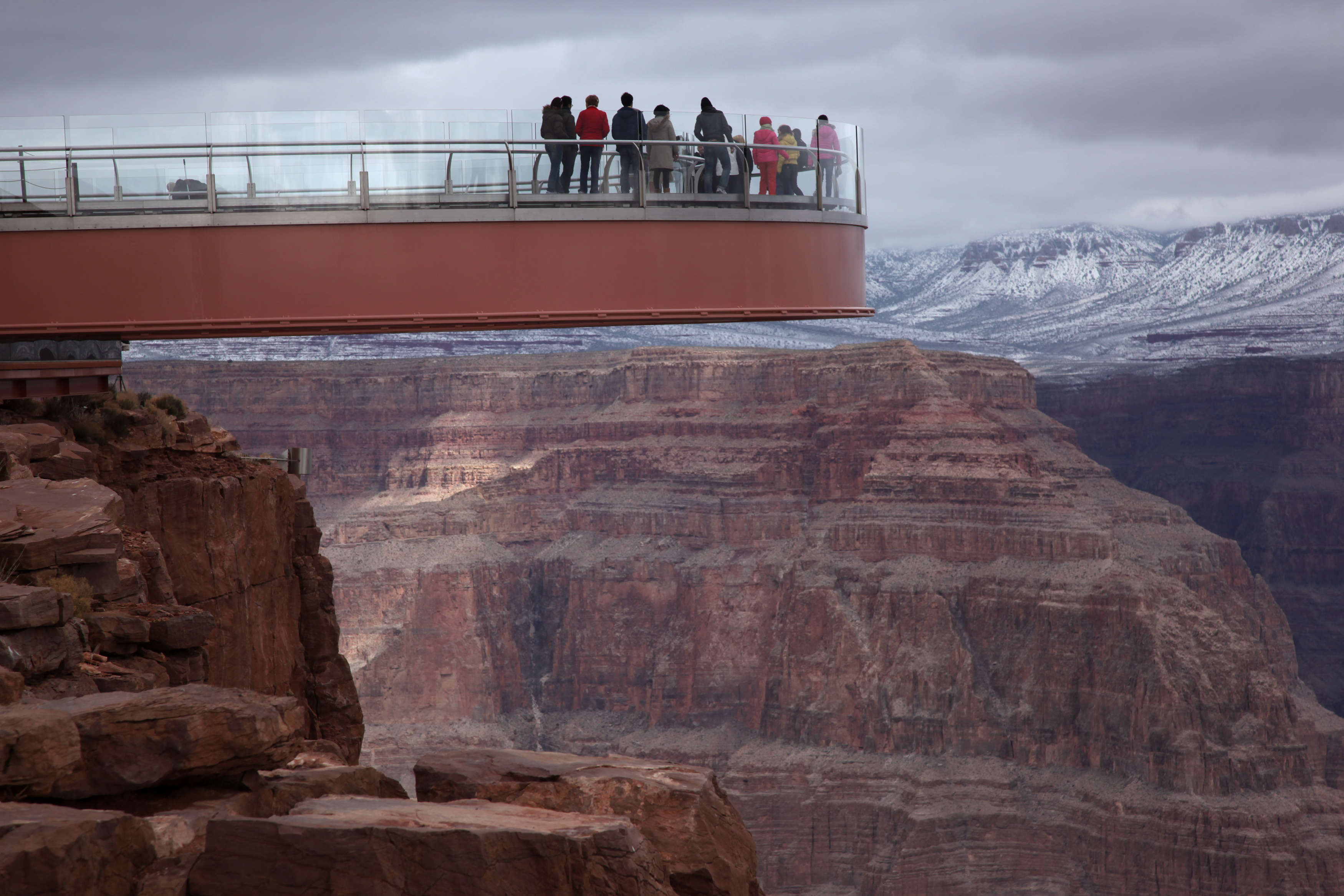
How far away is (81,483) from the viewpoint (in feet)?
46.9

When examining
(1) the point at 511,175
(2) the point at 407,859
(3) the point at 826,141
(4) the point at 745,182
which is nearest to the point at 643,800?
(2) the point at 407,859

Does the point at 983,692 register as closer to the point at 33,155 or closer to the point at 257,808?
the point at 33,155

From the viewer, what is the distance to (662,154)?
1959cm

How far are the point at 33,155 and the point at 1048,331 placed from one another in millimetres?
183435

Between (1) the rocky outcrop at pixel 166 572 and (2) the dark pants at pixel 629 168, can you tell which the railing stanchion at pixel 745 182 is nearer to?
(2) the dark pants at pixel 629 168

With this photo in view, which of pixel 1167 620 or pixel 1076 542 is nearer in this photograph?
pixel 1167 620

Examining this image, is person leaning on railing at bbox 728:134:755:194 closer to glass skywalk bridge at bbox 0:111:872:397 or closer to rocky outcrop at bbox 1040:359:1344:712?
glass skywalk bridge at bbox 0:111:872:397

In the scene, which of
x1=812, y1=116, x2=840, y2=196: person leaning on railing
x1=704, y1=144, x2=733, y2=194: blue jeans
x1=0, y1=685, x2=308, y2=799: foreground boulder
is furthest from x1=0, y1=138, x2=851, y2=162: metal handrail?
x1=0, y1=685, x2=308, y2=799: foreground boulder

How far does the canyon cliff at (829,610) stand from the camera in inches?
2756

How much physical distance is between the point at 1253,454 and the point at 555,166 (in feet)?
412

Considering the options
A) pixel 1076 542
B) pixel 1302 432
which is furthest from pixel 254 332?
pixel 1302 432

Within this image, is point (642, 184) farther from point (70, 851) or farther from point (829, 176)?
point (70, 851)

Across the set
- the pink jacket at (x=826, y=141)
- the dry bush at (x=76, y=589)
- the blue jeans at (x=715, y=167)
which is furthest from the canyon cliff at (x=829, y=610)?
the dry bush at (x=76, y=589)

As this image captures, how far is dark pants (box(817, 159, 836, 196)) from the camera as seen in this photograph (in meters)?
21.0
